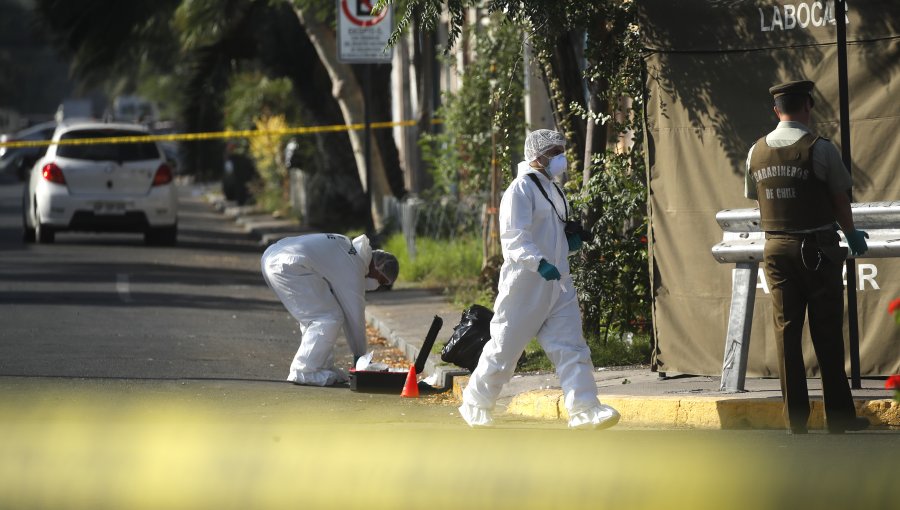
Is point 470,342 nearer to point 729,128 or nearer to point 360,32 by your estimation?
point 729,128

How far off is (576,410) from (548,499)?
12.3 ft

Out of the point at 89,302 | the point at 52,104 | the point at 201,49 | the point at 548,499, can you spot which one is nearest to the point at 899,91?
the point at 548,499

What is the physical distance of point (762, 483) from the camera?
239 inches

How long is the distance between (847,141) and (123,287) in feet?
33.2

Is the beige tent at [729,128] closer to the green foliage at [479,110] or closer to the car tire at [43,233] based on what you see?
the green foliage at [479,110]

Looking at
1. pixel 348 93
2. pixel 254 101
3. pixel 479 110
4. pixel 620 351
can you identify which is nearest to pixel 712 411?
pixel 620 351

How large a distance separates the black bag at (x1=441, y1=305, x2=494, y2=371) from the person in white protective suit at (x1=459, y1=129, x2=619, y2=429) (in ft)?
4.70

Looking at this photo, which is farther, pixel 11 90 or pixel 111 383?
pixel 11 90

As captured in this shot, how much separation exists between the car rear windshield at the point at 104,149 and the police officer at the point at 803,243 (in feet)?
50.2

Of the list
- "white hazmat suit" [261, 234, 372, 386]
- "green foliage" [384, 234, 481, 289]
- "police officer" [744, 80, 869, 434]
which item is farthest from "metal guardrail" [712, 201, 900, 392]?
"green foliage" [384, 234, 481, 289]

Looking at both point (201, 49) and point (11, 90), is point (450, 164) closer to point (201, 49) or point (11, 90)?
point (201, 49)

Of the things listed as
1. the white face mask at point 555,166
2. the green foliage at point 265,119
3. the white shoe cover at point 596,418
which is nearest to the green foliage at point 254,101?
the green foliage at point 265,119

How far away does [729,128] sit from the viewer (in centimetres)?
1036

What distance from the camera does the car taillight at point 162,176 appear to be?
2312cm
